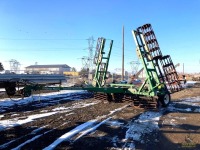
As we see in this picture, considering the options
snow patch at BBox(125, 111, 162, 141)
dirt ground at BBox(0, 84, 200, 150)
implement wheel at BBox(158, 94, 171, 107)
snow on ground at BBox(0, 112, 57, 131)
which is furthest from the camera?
implement wheel at BBox(158, 94, 171, 107)

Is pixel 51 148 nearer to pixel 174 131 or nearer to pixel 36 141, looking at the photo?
pixel 36 141

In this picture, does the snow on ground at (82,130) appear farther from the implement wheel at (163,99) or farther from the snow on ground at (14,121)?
the implement wheel at (163,99)

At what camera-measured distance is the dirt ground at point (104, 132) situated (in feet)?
19.5

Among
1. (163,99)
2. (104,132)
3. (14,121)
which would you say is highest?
(163,99)

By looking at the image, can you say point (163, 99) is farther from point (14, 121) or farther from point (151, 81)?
point (14, 121)

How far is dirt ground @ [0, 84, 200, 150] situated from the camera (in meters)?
5.93

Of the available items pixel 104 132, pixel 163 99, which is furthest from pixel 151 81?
pixel 104 132

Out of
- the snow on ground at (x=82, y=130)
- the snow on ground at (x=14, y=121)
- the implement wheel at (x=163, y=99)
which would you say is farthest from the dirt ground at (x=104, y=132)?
the implement wheel at (x=163, y=99)

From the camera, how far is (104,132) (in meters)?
7.02

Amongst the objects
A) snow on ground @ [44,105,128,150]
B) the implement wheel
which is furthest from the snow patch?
snow on ground @ [44,105,128,150]

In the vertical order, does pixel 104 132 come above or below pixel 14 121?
below

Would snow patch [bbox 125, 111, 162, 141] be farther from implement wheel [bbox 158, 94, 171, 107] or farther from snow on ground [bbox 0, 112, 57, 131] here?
snow on ground [bbox 0, 112, 57, 131]

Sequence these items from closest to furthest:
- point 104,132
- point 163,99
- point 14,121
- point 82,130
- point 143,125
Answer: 1. point 104,132
2. point 82,130
3. point 143,125
4. point 14,121
5. point 163,99

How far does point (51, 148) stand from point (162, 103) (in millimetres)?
6583
